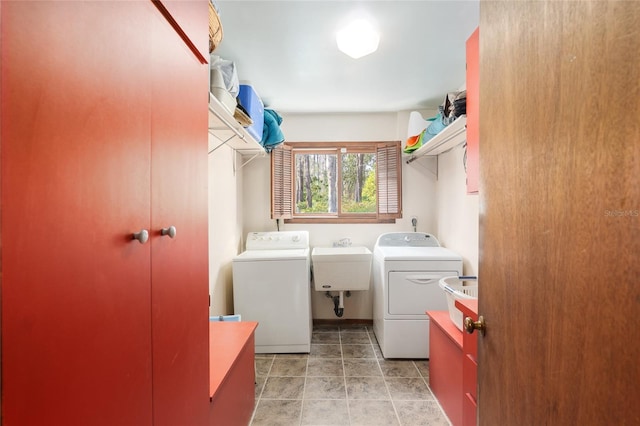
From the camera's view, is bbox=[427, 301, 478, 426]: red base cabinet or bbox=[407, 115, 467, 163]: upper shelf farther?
bbox=[407, 115, 467, 163]: upper shelf

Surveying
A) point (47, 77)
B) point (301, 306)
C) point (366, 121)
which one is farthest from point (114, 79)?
point (366, 121)

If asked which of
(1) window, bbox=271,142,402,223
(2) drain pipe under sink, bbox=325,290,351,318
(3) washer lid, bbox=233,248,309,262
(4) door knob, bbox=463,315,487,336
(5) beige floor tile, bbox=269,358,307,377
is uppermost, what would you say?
(1) window, bbox=271,142,402,223

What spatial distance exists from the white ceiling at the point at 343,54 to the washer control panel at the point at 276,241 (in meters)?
1.40

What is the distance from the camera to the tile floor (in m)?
1.77

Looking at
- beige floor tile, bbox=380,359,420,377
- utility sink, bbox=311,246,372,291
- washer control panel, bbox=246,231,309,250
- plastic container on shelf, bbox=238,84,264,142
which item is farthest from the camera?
washer control panel, bbox=246,231,309,250

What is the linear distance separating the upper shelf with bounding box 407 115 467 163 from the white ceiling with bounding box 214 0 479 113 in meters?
0.54

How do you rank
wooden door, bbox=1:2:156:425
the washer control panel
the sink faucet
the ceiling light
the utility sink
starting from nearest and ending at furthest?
wooden door, bbox=1:2:156:425
the ceiling light
the utility sink
the washer control panel
the sink faucet

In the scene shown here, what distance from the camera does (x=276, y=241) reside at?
117 inches

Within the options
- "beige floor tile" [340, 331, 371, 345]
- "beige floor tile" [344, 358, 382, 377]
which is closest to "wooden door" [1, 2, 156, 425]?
"beige floor tile" [344, 358, 382, 377]

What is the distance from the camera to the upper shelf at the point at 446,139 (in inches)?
77.0

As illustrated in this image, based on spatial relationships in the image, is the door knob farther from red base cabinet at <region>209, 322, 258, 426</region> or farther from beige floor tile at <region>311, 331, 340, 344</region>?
beige floor tile at <region>311, 331, 340, 344</region>

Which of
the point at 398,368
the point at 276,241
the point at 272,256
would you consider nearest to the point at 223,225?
the point at 272,256

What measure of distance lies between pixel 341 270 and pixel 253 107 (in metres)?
1.65

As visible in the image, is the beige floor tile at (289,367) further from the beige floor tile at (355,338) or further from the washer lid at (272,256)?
the washer lid at (272,256)
